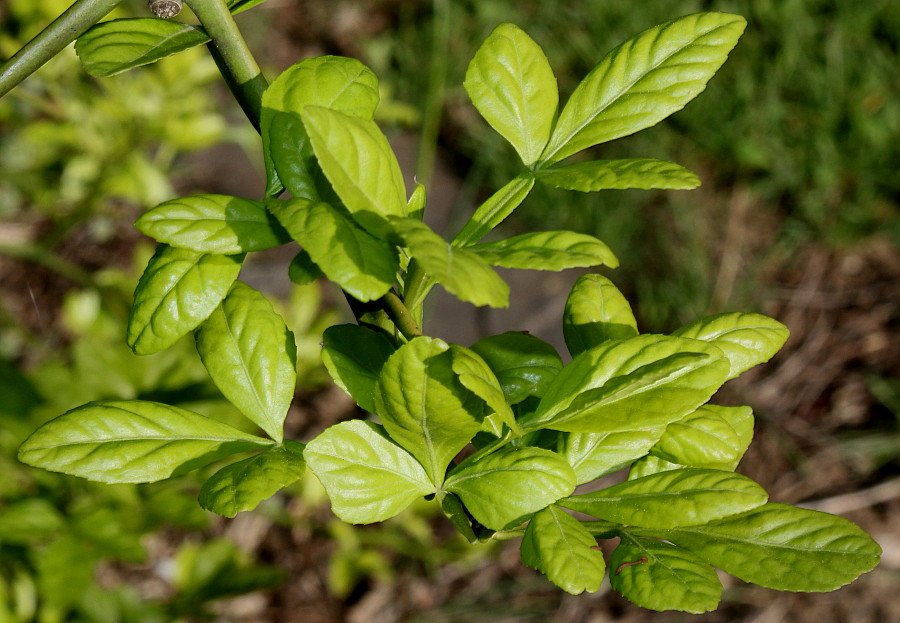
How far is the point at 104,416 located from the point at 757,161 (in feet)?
12.2

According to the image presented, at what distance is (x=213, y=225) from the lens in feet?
2.64

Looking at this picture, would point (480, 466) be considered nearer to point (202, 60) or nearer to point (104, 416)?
point (104, 416)

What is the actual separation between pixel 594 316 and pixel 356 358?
29 centimetres

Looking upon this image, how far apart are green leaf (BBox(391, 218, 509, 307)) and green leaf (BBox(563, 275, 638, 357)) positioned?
Answer: 1.04ft

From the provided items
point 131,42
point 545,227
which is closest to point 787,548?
point 131,42

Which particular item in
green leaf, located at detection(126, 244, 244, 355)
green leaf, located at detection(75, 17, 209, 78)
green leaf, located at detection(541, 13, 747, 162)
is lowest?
green leaf, located at detection(541, 13, 747, 162)

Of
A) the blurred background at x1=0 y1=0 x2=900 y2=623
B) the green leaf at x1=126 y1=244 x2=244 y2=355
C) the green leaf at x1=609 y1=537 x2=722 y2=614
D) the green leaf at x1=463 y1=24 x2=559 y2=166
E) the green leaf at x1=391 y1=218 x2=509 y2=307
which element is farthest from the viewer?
the blurred background at x1=0 y1=0 x2=900 y2=623

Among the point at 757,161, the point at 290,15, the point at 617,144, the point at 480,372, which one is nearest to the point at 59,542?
the point at 480,372

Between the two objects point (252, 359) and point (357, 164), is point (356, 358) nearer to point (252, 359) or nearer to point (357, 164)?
point (252, 359)

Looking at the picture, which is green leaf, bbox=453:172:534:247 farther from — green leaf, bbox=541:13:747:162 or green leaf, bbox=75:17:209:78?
green leaf, bbox=75:17:209:78

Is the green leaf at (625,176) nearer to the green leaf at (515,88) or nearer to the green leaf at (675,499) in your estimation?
the green leaf at (515,88)

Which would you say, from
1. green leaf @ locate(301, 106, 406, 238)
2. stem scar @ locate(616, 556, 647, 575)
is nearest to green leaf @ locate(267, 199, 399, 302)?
green leaf @ locate(301, 106, 406, 238)

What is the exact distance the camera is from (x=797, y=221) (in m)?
3.97

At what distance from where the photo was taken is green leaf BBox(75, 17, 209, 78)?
2.78 feet
